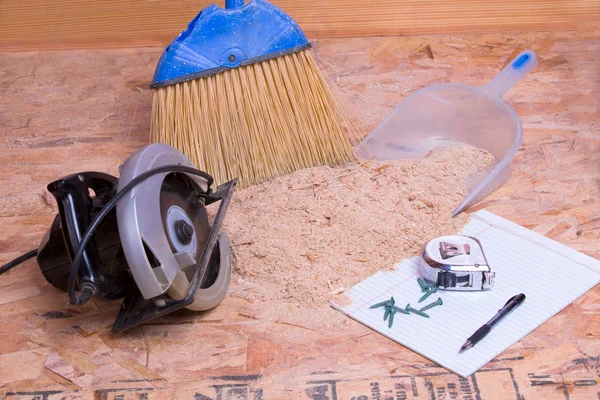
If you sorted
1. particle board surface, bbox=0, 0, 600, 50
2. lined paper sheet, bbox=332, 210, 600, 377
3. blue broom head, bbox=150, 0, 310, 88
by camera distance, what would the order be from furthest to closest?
particle board surface, bbox=0, 0, 600, 50, blue broom head, bbox=150, 0, 310, 88, lined paper sheet, bbox=332, 210, 600, 377

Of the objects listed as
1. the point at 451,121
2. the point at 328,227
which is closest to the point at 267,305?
the point at 328,227

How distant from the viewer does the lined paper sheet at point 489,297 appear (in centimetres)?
110

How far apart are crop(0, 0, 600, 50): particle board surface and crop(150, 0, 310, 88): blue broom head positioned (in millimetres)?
587

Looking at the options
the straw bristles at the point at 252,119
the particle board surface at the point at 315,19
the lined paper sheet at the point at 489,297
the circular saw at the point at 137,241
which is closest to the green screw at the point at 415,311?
the lined paper sheet at the point at 489,297

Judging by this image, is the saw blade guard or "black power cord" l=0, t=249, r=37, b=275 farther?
"black power cord" l=0, t=249, r=37, b=275

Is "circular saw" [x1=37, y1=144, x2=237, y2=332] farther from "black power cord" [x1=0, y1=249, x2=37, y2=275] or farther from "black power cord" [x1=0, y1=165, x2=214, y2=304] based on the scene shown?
"black power cord" [x1=0, y1=249, x2=37, y2=275]

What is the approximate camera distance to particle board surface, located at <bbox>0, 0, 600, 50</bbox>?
198 centimetres

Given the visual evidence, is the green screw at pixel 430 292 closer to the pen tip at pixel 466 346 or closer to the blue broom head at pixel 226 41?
the pen tip at pixel 466 346

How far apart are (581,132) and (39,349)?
42.5 inches

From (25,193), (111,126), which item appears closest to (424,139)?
(111,126)

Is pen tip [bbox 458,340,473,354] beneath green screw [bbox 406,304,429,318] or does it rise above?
above

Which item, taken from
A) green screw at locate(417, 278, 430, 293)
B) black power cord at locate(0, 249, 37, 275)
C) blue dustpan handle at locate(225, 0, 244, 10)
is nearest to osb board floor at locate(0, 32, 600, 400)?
black power cord at locate(0, 249, 37, 275)

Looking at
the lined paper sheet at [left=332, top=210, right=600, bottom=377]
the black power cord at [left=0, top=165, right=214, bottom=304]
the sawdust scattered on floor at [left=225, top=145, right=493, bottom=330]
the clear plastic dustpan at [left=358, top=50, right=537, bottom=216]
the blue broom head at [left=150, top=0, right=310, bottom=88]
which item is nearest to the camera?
the black power cord at [left=0, top=165, right=214, bottom=304]

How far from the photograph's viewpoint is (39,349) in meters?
1.15
